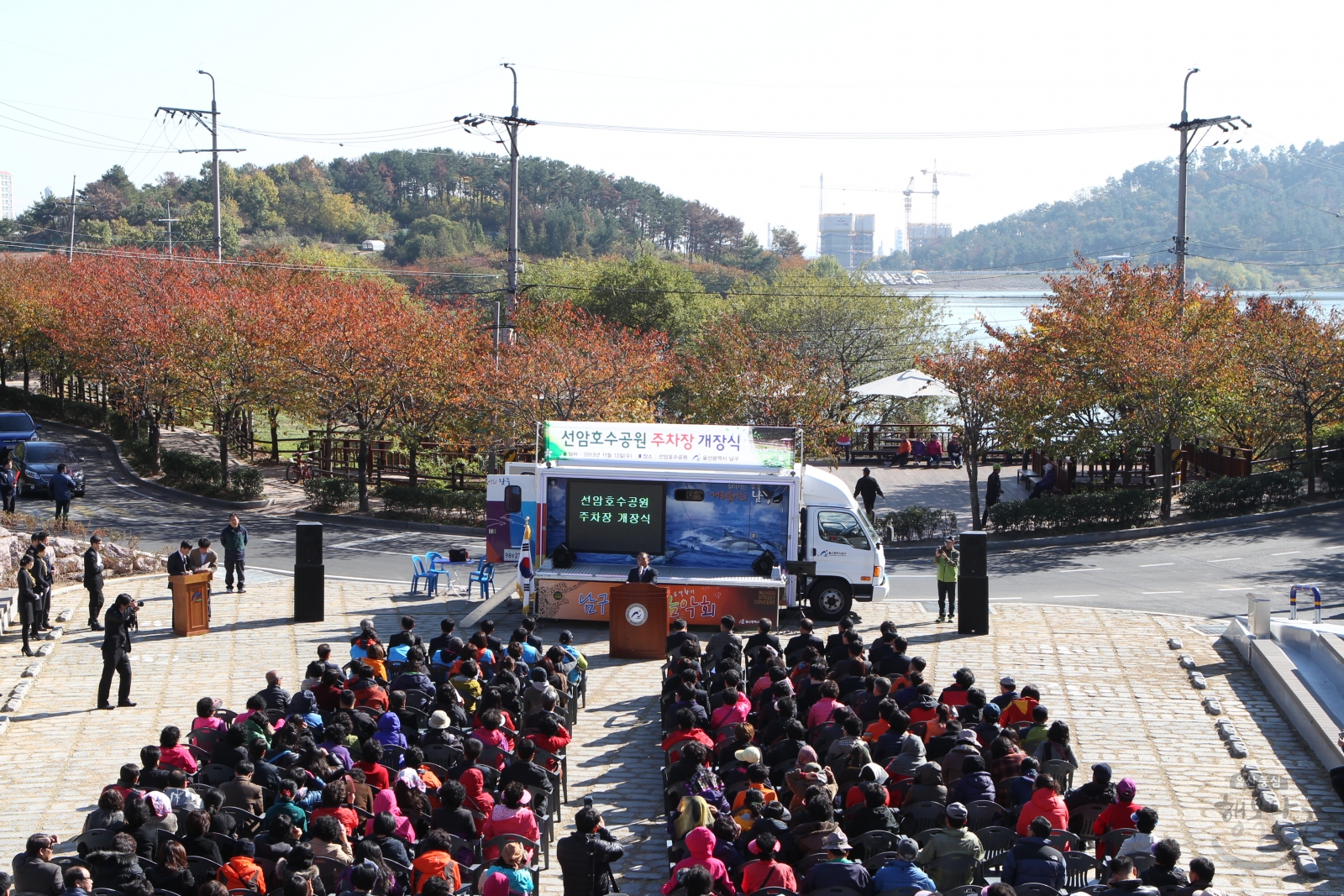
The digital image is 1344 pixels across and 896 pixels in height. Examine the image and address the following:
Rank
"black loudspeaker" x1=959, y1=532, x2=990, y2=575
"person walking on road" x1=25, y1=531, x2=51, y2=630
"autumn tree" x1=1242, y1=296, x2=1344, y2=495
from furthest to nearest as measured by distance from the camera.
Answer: "autumn tree" x1=1242, y1=296, x2=1344, y2=495 → "black loudspeaker" x1=959, y1=532, x2=990, y2=575 → "person walking on road" x1=25, y1=531, x2=51, y2=630

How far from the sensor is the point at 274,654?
746 inches

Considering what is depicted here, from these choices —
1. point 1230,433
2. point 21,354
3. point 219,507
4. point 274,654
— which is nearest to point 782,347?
point 1230,433

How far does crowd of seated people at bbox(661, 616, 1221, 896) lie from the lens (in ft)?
29.0

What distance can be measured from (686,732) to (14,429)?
3556cm

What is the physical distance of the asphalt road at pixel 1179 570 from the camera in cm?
2367

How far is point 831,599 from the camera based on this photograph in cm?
2192

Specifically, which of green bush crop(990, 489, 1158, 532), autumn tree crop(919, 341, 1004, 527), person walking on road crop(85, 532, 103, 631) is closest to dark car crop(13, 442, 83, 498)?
person walking on road crop(85, 532, 103, 631)

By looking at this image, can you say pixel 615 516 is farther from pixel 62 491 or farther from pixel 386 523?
pixel 62 491

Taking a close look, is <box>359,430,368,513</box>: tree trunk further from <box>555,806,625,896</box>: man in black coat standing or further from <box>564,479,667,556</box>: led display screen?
<box>555,806,625,896</box>: man in black coat standing

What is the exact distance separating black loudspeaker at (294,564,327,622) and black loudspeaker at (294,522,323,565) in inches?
4.1

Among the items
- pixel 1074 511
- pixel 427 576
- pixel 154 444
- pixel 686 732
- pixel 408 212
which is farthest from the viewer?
pixel 408 212

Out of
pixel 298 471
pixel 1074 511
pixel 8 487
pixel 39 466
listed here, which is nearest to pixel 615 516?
pixel 1074 511

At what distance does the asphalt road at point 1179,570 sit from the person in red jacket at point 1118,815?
1340cm

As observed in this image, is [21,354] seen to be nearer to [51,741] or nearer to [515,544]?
[515,544]
